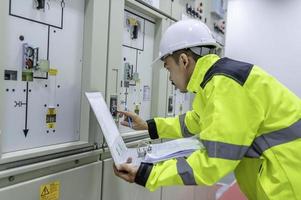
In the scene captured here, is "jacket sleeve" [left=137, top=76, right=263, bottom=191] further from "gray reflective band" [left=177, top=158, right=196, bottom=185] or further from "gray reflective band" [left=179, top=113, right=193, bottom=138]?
"gray reflective band" [left=179, top=113, right=193, bottom=138]

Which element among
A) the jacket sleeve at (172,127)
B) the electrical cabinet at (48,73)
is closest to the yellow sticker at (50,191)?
the electrical cabinet at (48,73)

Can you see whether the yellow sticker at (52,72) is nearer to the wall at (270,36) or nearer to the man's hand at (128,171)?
the man's hand at (128,171)

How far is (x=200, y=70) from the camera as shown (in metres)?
1.53

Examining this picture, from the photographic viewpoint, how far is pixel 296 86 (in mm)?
6398

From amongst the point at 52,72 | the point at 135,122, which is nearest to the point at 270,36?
the point at 135,122

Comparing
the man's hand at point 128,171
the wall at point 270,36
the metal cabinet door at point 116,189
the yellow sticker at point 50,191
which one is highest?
the wall at point 270,36

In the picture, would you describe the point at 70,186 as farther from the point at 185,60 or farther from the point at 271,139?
the point at 271,139

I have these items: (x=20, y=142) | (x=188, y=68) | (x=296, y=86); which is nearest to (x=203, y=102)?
(x=188, y=68)

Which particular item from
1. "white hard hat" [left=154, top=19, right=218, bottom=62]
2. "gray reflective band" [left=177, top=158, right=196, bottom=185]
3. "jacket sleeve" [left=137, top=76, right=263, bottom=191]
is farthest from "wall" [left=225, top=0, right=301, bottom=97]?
"gray reflective band" [left=177, top=158, right=196, bottom=185]

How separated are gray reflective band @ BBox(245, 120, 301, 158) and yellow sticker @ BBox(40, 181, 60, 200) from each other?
2.85 ft

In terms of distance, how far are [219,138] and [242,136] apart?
0.10 metres

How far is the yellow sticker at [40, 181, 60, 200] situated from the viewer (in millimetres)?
1510

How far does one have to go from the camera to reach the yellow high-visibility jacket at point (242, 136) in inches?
51.2

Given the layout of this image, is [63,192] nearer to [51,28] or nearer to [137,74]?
[51,28]
